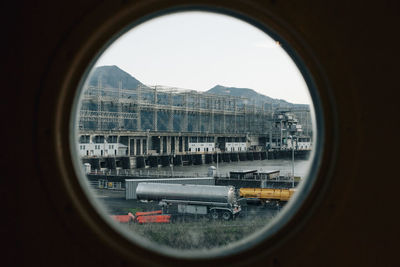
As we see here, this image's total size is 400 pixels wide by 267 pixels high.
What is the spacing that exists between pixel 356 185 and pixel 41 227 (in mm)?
505

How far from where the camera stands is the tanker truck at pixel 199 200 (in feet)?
19.1

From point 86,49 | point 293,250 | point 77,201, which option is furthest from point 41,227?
point 293,250

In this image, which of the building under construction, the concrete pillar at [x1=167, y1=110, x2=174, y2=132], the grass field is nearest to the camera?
the grass field

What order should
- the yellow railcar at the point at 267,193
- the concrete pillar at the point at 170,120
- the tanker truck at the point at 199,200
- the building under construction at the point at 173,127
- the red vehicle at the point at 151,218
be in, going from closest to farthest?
the red vehicle at the point at 151,218 < the tanker truck at the point at 199,200 < the yellow railcar at the point at 267,193 < the building under construction at the point at 173,127 < the concrete pillar at the point at 170,120

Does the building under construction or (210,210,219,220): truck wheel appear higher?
the building under construction

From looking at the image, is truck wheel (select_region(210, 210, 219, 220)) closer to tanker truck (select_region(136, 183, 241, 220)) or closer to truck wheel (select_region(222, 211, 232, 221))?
tanker truck (select_region(136, 183, 241, 220))

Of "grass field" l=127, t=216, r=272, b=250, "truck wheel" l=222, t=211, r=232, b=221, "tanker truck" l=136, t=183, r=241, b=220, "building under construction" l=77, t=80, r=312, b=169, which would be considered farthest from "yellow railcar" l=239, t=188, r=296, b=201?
"building under construction" l=77, t=80, r=312, b=169

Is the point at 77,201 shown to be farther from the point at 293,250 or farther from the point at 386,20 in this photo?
the point at 386,20

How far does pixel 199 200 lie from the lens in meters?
5.84

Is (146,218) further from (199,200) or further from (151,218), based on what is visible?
(199,200)

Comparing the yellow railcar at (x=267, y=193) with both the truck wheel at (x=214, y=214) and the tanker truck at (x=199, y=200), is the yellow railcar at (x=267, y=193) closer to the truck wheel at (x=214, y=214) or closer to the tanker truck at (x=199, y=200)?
the tanker truck at (x=199, y=200)

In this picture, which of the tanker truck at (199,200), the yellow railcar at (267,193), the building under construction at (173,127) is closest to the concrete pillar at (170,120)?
the building under construction at (173,127)

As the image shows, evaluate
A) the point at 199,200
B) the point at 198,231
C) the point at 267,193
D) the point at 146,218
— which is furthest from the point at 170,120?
the point at 198,231

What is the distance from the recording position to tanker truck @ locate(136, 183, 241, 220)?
19.1 feet
